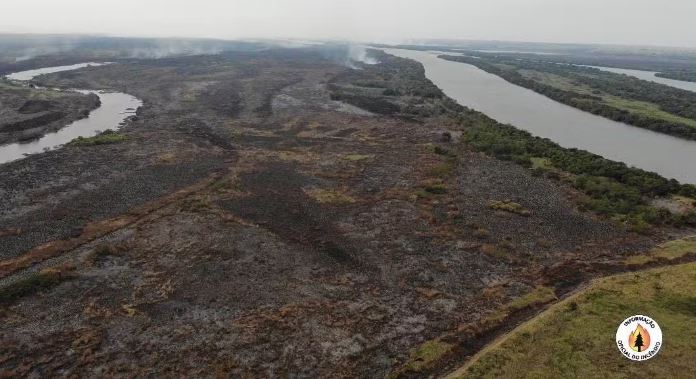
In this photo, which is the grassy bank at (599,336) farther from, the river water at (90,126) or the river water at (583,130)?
the river water at (90,126)

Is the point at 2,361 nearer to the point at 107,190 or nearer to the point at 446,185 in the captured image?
the point at 107,190

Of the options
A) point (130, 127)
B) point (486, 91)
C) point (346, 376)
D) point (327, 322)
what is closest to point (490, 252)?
point (327, 322)

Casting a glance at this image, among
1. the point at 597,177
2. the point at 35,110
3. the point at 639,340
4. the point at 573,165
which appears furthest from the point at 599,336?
the point at 35,110

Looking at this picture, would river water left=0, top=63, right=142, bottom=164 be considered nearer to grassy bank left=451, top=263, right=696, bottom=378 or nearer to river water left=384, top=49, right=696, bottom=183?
grassy bank left=451, top=263, right=696, bottom=378

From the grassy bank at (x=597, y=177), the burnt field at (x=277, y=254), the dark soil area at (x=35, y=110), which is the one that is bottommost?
the burnt field at (x=277, y=254)

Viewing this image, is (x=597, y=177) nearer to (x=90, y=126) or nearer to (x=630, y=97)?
(x=90, y=126)

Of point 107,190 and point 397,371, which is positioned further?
point 107,190

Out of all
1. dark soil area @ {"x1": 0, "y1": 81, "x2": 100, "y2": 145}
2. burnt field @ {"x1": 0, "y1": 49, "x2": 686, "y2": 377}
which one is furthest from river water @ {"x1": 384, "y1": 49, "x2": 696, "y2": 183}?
dark soil area @ {"x1": 0, "y1": 81, "x2": 100, "y2": 145}

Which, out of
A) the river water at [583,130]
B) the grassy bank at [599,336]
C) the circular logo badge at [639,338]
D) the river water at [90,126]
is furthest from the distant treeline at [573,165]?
the river water at [90,126]
